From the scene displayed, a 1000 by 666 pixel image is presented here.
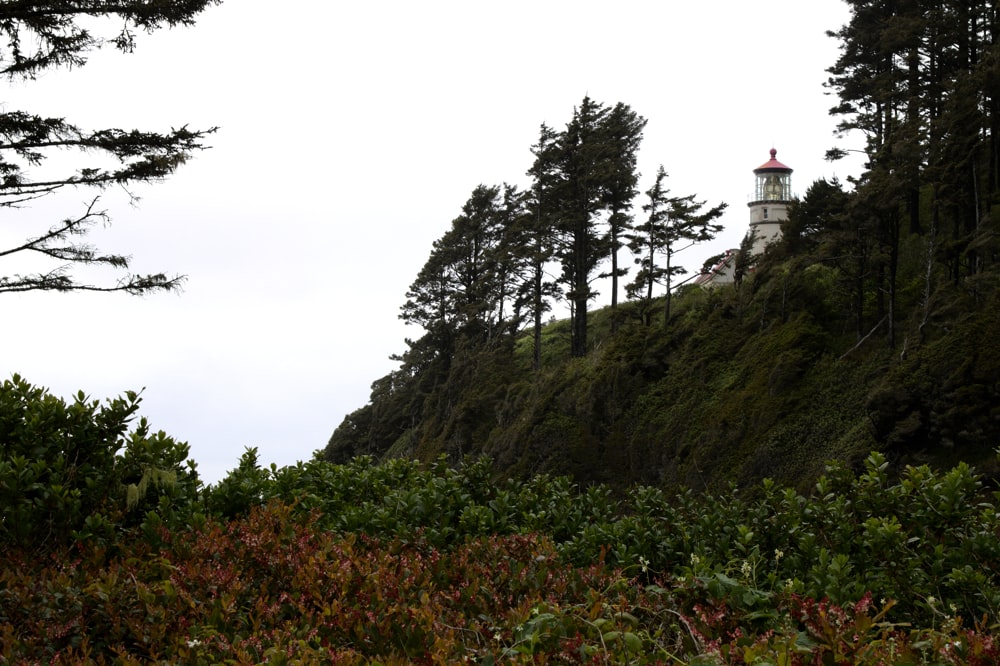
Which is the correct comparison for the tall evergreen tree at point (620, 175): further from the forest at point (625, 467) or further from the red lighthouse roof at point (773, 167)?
the red lighthouse roof at point (773, 167)

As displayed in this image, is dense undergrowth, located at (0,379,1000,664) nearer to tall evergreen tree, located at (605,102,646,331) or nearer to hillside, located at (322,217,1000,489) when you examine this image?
hillside, located at (322,217,1000,489)

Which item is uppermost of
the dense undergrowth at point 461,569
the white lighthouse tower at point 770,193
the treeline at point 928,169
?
the white lighthouse tower at point 770,193

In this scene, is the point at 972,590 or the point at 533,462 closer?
the point at 972,590

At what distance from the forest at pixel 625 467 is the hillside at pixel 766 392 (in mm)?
92

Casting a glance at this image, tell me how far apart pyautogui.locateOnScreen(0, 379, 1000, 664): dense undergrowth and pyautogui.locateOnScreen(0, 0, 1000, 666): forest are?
0.02 meters

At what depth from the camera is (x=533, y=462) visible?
2891 cm

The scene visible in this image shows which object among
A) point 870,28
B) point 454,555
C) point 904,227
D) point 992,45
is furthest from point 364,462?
point 870,28

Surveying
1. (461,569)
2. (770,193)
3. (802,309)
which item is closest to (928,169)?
(802,309)

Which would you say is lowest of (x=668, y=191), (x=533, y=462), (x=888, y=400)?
(x=533, y=462)

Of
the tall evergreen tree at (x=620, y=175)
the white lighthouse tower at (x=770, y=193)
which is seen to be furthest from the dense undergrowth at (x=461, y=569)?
the white lighthouse tower at (x=770, y=193)

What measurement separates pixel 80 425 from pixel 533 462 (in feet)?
78.4

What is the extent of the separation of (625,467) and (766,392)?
526 cm

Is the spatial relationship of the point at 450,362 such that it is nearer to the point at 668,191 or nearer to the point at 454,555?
the point at 668,191

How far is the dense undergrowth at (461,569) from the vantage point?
3.18 metres
